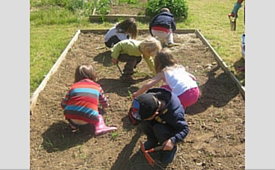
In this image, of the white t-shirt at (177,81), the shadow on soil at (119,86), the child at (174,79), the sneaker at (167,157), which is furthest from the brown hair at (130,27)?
the sneaker at (167,157)

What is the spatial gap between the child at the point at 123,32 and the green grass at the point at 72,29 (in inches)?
39.9

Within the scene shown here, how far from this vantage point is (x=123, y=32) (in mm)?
6543

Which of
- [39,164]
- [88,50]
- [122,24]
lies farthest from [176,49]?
[39,164]

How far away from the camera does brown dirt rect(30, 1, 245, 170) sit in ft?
13.2

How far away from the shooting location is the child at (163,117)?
3.48 metres

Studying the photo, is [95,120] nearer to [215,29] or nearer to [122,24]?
[122,24]

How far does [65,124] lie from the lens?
4680 mm

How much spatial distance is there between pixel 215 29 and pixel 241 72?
2.68 m

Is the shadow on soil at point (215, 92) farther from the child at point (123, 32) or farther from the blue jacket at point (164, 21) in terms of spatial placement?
the child at point (123, 32)

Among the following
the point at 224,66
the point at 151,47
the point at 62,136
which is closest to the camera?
the point at 62,136

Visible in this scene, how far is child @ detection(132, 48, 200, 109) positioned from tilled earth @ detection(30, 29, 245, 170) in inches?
14.4

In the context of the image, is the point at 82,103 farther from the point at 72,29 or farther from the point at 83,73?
the point at 72,29

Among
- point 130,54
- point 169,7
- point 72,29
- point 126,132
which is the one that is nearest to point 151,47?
point 130,54

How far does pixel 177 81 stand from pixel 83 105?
1220mm
